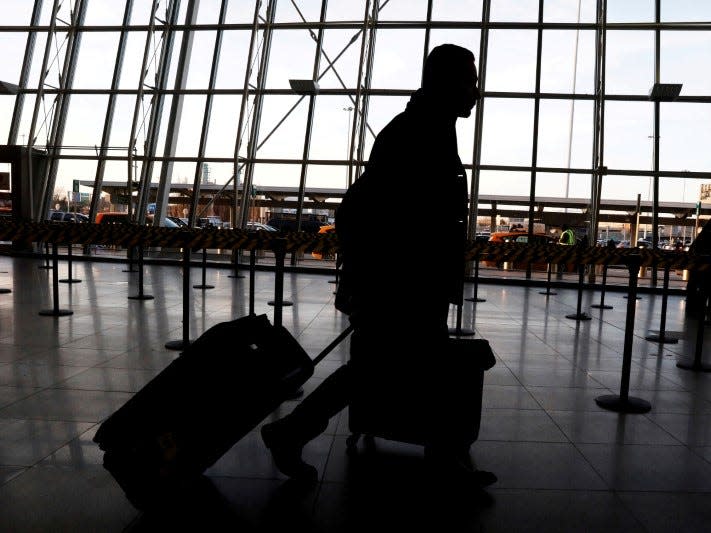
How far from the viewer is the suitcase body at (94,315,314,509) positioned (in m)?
2.07

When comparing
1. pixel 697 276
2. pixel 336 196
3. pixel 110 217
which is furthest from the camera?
pixel 110 217

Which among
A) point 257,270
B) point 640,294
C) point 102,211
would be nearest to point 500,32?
point 640,294

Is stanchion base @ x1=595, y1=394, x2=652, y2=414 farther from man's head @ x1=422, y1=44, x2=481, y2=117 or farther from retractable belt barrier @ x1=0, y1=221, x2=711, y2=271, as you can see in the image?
man's head @ x1=422, y1=44, x2=481, y2=117

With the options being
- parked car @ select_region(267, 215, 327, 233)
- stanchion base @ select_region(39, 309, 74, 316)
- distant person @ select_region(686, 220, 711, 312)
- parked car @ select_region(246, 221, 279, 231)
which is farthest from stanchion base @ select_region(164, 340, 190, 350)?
parked car @ select_region(246, 221, 279, 231)

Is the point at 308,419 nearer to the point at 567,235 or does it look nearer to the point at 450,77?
the point at 450,77

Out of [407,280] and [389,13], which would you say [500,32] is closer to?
[389,13]

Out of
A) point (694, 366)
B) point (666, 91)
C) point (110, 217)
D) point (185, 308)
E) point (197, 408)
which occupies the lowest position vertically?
point (197, 408)

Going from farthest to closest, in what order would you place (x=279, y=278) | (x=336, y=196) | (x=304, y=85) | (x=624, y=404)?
(x=336, y=196) → (x=304, y=85) → (x=279, y=278) → (x=624, y=404)

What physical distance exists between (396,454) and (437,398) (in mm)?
534

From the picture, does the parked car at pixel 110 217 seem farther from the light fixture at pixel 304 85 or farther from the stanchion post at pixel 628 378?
the stanchion post at pixel 628 378

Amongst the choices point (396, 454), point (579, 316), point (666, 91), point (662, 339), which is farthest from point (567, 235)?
point (396, 454)

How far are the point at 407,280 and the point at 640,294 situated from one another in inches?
397

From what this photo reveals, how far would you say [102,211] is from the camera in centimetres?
1434

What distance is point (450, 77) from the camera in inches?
84.0
